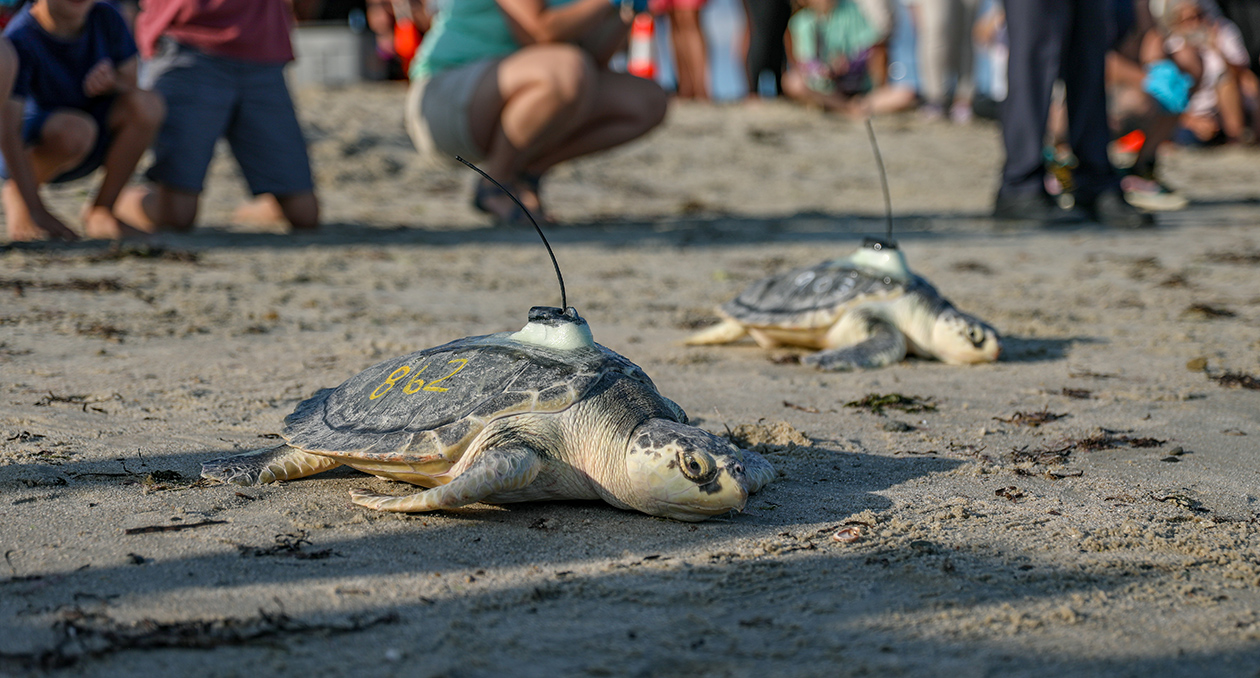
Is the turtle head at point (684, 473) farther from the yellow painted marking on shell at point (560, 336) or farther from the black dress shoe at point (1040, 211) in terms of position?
the black dress shoe at point (1040, 211)

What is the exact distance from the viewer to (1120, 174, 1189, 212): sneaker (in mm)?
6750

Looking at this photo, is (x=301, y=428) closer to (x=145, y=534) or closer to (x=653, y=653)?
(x=145, y=534)

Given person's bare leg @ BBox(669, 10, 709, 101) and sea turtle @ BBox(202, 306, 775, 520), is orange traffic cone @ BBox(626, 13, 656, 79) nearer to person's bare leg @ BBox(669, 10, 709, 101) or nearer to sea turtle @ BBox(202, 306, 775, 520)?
person's bare leg @ BBox(669, 10, 709, 101)

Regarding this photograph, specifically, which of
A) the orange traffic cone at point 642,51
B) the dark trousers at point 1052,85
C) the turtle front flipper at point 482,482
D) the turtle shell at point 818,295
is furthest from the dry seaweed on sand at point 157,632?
the orange traffic cone at point 642,51

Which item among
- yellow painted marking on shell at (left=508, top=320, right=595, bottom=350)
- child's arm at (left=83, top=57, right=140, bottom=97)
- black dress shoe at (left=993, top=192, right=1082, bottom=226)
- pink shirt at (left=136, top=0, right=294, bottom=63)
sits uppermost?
pink shirt at (left=136, top=0, right=294, bottom=63)

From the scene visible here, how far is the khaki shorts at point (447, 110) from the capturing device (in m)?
5.41

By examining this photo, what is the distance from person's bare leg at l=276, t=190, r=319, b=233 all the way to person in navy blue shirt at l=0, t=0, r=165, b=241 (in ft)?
2.41

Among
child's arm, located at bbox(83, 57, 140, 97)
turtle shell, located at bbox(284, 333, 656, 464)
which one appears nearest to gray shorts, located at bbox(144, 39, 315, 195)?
child's arm, located at bbox(83, 57, 140, 97)

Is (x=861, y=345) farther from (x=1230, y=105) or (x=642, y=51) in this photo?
(x=642, y=51)

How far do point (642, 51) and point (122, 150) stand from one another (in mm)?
7758

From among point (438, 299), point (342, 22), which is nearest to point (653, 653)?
point (438, 299)

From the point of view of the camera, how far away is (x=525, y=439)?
188 cm

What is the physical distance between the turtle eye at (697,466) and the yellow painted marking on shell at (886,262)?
171cm

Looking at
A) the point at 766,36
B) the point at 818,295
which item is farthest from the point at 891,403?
the point at 766,36
